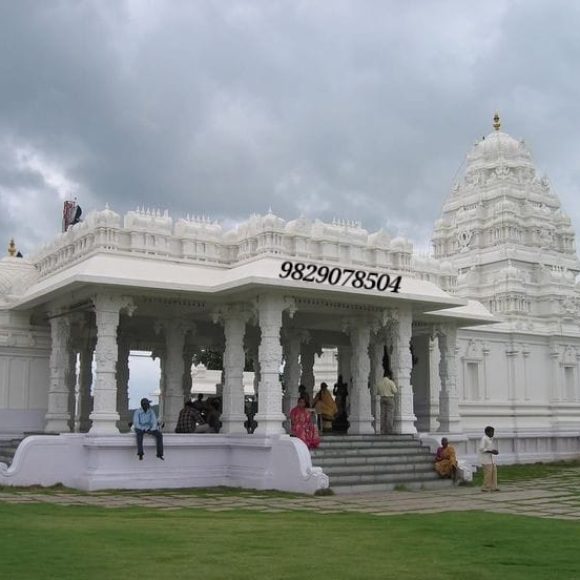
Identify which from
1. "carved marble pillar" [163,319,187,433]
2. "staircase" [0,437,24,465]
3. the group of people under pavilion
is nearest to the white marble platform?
the group of people under pavilion

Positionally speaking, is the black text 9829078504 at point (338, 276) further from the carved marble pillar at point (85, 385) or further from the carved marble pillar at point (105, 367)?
the carved marble pillar at point (85, 385)

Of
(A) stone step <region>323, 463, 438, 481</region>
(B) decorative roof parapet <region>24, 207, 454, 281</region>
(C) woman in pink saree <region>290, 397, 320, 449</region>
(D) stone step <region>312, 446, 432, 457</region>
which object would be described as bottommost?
(A) stone step <region>323, 463, 438, 481</region>

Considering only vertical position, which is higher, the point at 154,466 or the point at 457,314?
the point at 457,314

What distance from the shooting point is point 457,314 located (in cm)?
2205

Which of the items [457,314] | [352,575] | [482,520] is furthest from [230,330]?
[352,575]

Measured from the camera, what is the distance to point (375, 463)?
1738cm

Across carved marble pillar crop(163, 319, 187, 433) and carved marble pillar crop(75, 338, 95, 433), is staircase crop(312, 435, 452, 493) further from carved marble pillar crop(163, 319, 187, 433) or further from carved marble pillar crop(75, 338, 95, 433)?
carved marble pillar crop(75, 338, 95, 433)

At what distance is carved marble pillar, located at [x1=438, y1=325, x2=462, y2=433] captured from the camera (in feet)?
72.8

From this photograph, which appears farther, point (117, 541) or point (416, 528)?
point (416, 528)

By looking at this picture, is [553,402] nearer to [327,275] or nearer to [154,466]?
[327,275]

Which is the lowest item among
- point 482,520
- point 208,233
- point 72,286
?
point 482,520

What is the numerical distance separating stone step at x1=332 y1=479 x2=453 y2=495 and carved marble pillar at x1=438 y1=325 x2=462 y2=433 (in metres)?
4.48

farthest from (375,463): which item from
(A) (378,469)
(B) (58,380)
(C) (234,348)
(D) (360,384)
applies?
→ (B) (58,380)

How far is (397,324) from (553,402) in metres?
12.3
